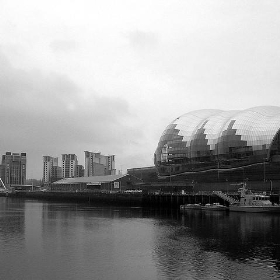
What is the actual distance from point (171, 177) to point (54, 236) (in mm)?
80528

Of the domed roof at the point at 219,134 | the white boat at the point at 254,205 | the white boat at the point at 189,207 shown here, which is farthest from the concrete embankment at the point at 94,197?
the white boat at the point at 254,205

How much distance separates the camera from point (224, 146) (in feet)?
345

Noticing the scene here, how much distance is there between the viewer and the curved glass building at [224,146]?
97812mm

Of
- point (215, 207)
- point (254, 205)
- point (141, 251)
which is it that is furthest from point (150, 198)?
point (141, 251)

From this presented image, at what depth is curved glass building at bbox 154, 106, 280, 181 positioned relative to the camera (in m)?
97.8

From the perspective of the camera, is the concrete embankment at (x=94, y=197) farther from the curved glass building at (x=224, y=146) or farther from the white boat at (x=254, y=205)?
the white boat at (x=254, y=205)

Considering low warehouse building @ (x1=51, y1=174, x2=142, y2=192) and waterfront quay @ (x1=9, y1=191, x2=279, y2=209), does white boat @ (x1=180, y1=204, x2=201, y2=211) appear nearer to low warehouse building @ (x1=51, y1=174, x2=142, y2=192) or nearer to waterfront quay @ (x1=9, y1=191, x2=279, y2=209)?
waterfront quay @ (x1=9, y1=191, x2=279, y2=209)

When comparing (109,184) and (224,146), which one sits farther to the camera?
(109,184)

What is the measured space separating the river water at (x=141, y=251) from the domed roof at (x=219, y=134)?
48.4 m

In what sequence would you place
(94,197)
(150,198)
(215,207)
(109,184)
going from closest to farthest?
(215,207) < (150,198) < (94,197) < (109,184)

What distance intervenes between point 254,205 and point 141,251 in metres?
43.7

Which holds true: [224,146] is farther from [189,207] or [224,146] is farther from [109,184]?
[109,184]

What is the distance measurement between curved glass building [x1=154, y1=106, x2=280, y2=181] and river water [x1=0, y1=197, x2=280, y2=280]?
152 ft

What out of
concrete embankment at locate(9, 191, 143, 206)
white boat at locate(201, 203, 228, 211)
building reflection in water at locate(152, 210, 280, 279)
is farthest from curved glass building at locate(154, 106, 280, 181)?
building reflection in water at locate(152, 210, 280, 279)
